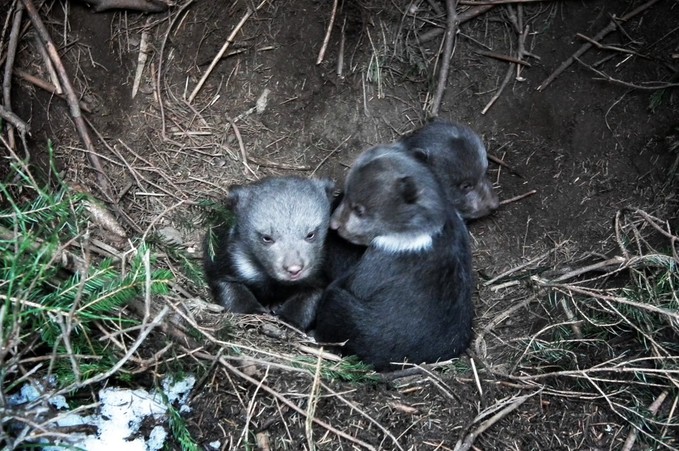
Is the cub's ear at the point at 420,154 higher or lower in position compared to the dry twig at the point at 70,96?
lower

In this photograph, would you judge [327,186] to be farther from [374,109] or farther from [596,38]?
[596,38]

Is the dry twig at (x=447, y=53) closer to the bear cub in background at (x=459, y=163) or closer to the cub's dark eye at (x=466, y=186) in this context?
the bear cub in background at (x=459, y=163)

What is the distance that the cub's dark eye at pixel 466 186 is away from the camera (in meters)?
6.50

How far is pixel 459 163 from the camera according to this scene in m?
6.45

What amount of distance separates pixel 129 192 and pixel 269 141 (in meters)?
1.50

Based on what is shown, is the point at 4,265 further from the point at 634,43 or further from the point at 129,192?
the point at 634,43

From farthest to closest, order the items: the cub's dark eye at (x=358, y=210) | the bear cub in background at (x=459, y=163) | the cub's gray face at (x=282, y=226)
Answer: the bear cub in background at (x=459, y=163) < the cub's dark eye at (x=358, y=210) < the cub's gray face at (x=282, y=226)

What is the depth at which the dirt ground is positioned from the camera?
6.05 metres

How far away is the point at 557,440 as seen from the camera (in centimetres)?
448

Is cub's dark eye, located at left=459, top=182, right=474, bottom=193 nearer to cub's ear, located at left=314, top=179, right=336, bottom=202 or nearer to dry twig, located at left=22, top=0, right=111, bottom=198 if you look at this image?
cub's ear, located at left=314, top=179, right=336, bottom=202

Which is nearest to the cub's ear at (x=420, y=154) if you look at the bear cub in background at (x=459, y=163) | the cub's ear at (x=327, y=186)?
the bear cub in background at (x=459, y=163)

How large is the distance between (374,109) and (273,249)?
216cm

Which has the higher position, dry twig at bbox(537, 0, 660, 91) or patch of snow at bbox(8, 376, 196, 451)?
dry twig at bbox(537, 0, 660, 91)

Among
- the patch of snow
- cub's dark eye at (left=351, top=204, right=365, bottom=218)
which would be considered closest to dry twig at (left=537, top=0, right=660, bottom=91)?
cub's dark eye at (left=351, top=204, right=365, bottom=218)
